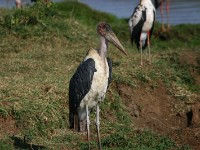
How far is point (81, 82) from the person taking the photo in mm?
6512

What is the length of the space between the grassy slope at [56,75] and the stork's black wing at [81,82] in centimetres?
50

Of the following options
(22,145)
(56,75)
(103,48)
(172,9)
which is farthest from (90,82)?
(172,9)

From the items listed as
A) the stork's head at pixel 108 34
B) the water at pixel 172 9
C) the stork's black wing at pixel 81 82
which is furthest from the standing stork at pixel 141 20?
the water at pixel 172 9

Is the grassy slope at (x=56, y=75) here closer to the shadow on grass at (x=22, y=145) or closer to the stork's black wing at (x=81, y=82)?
the shadow on grass at (x=22, y=145)

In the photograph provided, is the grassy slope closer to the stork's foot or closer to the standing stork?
the stork's foot

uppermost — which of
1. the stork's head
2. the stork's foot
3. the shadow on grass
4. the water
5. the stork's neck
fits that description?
the water

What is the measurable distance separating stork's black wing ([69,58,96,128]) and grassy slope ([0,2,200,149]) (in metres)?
0.50

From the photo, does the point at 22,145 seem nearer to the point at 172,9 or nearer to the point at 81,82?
the point at 81,82

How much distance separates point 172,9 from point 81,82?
1619 centimetres

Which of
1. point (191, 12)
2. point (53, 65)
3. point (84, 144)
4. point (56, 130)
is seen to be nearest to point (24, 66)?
point (53, 65)

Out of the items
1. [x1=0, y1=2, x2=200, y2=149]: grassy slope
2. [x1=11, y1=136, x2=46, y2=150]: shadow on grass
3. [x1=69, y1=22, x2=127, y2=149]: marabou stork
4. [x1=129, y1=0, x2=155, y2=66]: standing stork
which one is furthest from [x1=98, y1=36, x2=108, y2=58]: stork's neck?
[x1=129, y1=0, x2=155, y2=66]: standing stork

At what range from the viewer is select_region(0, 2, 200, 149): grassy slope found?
23.0 feet

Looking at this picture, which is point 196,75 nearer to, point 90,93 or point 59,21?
point 59,21

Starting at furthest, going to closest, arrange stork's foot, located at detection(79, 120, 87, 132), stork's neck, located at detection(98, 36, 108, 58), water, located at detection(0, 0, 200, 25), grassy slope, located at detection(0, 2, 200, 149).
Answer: water, located at detection(0, 0, 200, 25)
grassy slope, located at detection(0, 2, 200, 149)
stork's foot, located at detection(79, 120, 87, 132)
stork's neck, located at detection(98, 36, 108, 58)
